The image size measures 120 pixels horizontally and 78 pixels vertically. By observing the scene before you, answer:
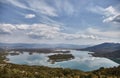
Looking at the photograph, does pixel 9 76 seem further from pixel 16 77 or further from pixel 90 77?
pixel 90 77

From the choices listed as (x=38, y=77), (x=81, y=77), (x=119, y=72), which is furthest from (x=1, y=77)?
(x=119, y=72)

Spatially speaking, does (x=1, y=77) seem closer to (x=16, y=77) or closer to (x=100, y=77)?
(x=16, y=77)

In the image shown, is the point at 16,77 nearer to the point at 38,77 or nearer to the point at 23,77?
the point at 23,77

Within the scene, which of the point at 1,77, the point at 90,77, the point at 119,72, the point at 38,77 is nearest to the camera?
the point at 1,77

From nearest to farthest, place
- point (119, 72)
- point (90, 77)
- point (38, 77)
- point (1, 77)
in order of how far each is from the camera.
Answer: point (1, 77) → point (38, 77) → point (90, 77) → point (119, 72)

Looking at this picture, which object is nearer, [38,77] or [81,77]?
[38,77]

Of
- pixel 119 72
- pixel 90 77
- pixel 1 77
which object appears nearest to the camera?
pixel 1 77

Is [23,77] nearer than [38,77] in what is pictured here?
Yes

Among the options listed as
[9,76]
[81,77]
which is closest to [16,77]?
[9,76]
